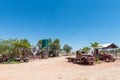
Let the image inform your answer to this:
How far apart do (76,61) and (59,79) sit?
39.4 feet

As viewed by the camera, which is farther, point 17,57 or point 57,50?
point 57,50

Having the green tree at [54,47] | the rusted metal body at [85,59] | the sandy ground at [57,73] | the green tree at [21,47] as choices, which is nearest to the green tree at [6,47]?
the green tree at [21,47]

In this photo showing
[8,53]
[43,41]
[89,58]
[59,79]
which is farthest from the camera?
[43,41]

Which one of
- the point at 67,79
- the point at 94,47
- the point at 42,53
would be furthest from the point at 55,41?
the point at 67,79

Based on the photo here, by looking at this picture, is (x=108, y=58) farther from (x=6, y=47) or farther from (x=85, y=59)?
(x=6, y=47)

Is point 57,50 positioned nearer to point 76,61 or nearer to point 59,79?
point 76,61

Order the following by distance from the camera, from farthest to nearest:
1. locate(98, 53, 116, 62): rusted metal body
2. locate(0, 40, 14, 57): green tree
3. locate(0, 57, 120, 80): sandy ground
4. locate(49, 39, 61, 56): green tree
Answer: locate(49, 39, 61, 56): green tree
locate(98, 53, 116, 62): rusted metal body
locate(0, 40, 14, 57): green tree
locate(0, 57, 120, 80): sandy ground

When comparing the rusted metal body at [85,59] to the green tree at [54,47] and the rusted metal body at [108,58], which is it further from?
the green tree at [54,47]

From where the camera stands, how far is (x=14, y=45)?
2541 cm

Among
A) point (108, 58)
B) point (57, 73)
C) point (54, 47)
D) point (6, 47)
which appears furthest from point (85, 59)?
point (54, 47)

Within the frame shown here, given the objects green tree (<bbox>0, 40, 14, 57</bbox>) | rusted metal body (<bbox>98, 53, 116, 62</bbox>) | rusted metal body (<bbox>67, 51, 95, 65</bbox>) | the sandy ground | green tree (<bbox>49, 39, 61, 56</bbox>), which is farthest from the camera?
green tree (<bbox>49, 39, 61, 56</bbox>)

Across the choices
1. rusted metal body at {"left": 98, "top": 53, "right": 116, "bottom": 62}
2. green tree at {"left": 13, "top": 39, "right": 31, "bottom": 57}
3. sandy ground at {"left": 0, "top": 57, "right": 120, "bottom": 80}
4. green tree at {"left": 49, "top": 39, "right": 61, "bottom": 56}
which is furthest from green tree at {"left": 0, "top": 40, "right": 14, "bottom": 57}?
green tree at {"left": 49, "top": 39, "right": 61, "bottom": 56}

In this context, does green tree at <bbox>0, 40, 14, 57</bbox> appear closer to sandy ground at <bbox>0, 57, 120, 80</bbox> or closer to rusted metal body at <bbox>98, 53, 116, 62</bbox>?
sandy ground at <bbox>0, 57, 120, 80</bbox>

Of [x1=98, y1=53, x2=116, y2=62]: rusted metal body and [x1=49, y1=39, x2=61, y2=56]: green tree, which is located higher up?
[x1=49, y1=39, x2=61, y2=56]: green tree
